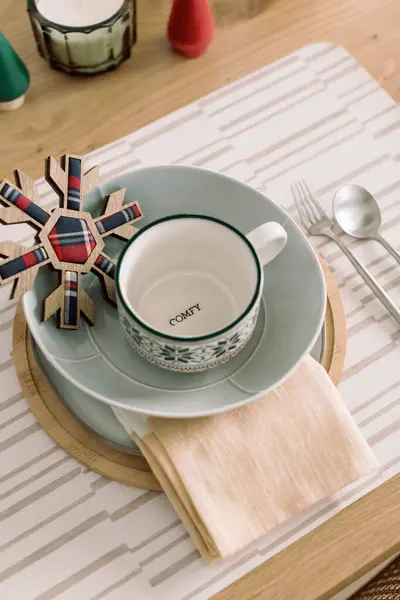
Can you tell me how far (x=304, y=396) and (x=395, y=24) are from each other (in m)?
0.58

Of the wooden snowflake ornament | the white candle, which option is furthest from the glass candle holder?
the wooden snowflake ornament

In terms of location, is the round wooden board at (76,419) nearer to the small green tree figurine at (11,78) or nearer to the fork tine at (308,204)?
the fork tine at (308,204)

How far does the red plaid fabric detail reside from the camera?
58 cm

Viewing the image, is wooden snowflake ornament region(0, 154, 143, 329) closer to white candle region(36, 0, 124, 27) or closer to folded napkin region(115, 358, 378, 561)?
folded napkin region(115, 358, 378, 561)

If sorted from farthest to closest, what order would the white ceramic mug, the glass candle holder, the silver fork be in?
1. the glass candle holder
2. the silver fork
3. the white ceramic mug

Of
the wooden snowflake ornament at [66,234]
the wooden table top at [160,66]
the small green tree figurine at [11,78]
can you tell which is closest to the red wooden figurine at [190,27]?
the wooden table top at [160,66]

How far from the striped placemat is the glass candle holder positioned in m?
0.11

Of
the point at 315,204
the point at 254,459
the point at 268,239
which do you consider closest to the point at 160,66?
the point at 315,204

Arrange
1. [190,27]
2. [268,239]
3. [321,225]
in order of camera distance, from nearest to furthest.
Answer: [268,239] → [321,225] → [190,27]

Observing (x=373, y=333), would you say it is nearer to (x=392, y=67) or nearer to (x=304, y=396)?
(x=304, y=396)

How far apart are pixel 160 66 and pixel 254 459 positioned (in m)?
0.53

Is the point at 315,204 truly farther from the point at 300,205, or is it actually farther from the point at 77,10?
the point at 77,10

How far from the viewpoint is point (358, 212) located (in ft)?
2.40

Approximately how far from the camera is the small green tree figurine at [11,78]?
78cm
